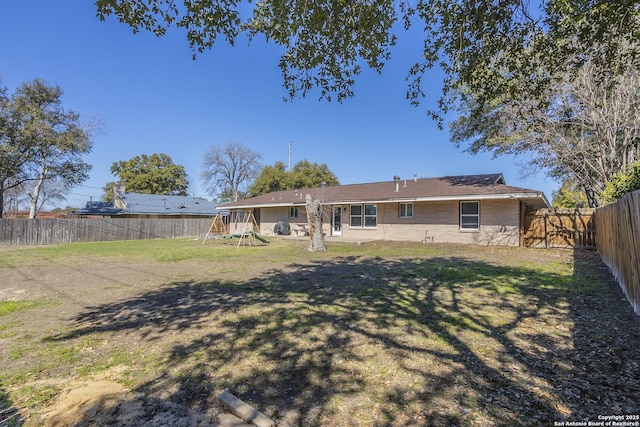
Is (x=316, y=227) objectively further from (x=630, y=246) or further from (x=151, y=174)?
(x=151, y=174)

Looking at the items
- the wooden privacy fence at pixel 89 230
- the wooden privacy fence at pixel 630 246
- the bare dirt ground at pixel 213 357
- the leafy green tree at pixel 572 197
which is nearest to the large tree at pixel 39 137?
the wooden privacy fence at pixel 89 230

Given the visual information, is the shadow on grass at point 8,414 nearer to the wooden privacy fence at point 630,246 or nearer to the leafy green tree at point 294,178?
the wooden privacy fence at point 630,246

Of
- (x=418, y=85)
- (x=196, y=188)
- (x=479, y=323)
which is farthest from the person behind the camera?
(x=196, y=188)

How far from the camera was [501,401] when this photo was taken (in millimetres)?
2521

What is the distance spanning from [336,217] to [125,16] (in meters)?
16.6

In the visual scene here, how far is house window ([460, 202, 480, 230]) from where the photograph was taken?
1493 cm

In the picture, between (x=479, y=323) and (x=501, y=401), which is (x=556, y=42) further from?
(x=501, y=401)

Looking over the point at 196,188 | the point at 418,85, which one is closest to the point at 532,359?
the point at 418,85

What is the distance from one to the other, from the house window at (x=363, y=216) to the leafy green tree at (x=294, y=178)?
660 inches

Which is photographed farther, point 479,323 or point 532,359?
point 479,323

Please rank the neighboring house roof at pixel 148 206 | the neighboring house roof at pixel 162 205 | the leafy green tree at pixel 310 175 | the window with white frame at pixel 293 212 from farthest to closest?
1. the leafy green tree at pixel 310 175
2. the neighboring house roof at pixel 162 205
3. the neighboring house roof at pixel 148 206
4. the window with white frame at pixel 293 212

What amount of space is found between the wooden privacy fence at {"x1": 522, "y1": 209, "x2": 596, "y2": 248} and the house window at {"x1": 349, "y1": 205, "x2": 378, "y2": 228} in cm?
744

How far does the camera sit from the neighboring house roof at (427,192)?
13.8 m

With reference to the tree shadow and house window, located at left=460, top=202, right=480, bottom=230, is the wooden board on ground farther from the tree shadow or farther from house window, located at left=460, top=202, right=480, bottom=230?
house window, located at left=460, top=202, right=480, bottom=230
